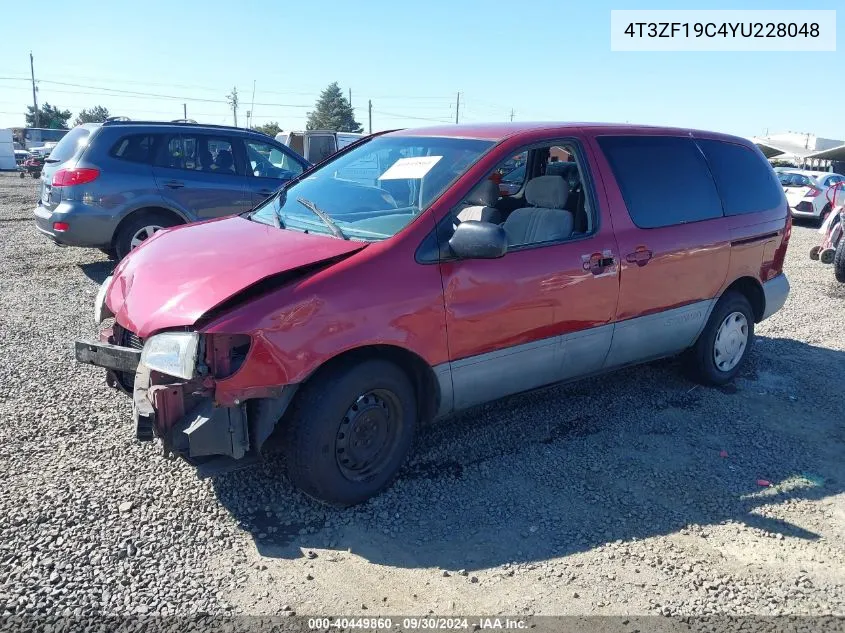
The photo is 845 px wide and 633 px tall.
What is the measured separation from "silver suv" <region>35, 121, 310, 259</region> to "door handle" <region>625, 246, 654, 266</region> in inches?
232

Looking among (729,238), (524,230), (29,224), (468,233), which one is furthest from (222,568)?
(29,224)

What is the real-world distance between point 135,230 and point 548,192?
5.70 m

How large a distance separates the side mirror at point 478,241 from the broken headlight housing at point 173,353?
4.39ft

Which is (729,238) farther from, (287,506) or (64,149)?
(64,149)

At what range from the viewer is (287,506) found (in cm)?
336

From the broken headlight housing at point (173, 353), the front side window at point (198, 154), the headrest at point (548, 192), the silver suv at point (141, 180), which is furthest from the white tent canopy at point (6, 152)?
the broken headlight housing at point (173, 353)

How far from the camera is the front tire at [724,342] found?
199 inches

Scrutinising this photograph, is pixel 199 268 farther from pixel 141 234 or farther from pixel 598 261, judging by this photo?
pixel 141 234

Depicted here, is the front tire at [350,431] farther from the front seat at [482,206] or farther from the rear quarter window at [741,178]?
the rear quarter window at [741,178]

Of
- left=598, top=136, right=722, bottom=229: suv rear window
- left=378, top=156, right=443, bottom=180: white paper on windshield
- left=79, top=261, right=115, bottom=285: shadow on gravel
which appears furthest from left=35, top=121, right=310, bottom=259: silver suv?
left=598, top=136, right=722, bottom=229: suv rear window

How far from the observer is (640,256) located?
169 inches

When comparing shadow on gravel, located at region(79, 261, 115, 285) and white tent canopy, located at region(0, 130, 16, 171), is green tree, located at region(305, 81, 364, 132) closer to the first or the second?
white tent canopy, located at region(0, 130, 16, 171)

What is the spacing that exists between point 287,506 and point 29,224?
41.2ft

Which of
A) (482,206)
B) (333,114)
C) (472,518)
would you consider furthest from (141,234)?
(333,114)
